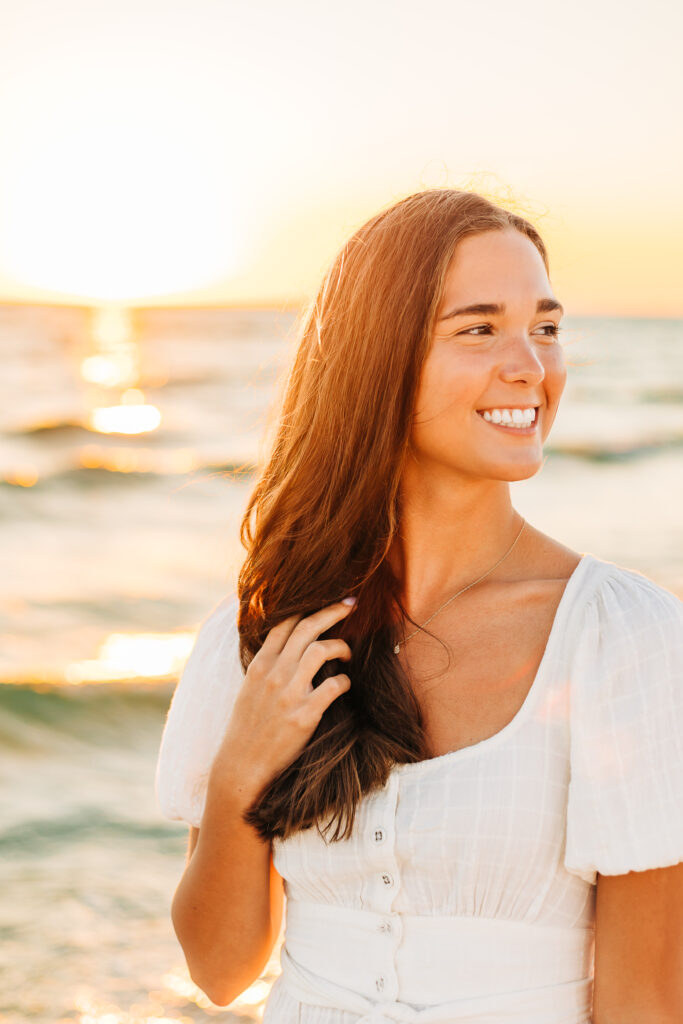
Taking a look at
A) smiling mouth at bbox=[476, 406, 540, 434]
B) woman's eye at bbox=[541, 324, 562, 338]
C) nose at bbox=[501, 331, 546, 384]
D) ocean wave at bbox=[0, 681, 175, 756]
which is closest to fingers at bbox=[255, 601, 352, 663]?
smiling mouth at bbox=[476, 406, 540, 434]

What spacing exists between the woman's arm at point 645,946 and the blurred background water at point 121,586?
1.30m

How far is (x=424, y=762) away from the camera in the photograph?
2105 millimetres

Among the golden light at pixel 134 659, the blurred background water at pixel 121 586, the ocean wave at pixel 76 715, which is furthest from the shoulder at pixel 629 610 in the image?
the golden light at pixel 134 659

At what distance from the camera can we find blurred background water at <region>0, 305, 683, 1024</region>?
483cm

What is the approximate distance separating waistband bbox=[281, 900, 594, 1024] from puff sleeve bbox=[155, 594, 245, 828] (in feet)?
1.85

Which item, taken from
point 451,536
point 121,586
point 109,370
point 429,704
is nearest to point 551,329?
point 451,536

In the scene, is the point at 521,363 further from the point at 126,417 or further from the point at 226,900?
the point at 126,417

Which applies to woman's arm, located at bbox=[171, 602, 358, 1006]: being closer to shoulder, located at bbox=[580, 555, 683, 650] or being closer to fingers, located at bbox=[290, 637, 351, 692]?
fingers, located at bbox=[290, 637, 351, 692]

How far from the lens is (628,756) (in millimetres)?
1957

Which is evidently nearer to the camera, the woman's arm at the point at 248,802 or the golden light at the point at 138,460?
the woman's arm at the point at 248,802

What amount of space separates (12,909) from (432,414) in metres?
4.26

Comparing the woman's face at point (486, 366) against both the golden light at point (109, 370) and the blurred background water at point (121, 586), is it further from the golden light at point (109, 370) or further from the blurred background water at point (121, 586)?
the golden light at point (109, 370)

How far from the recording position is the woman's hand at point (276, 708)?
7.38 feet

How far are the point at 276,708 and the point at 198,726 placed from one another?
0.36 meters
